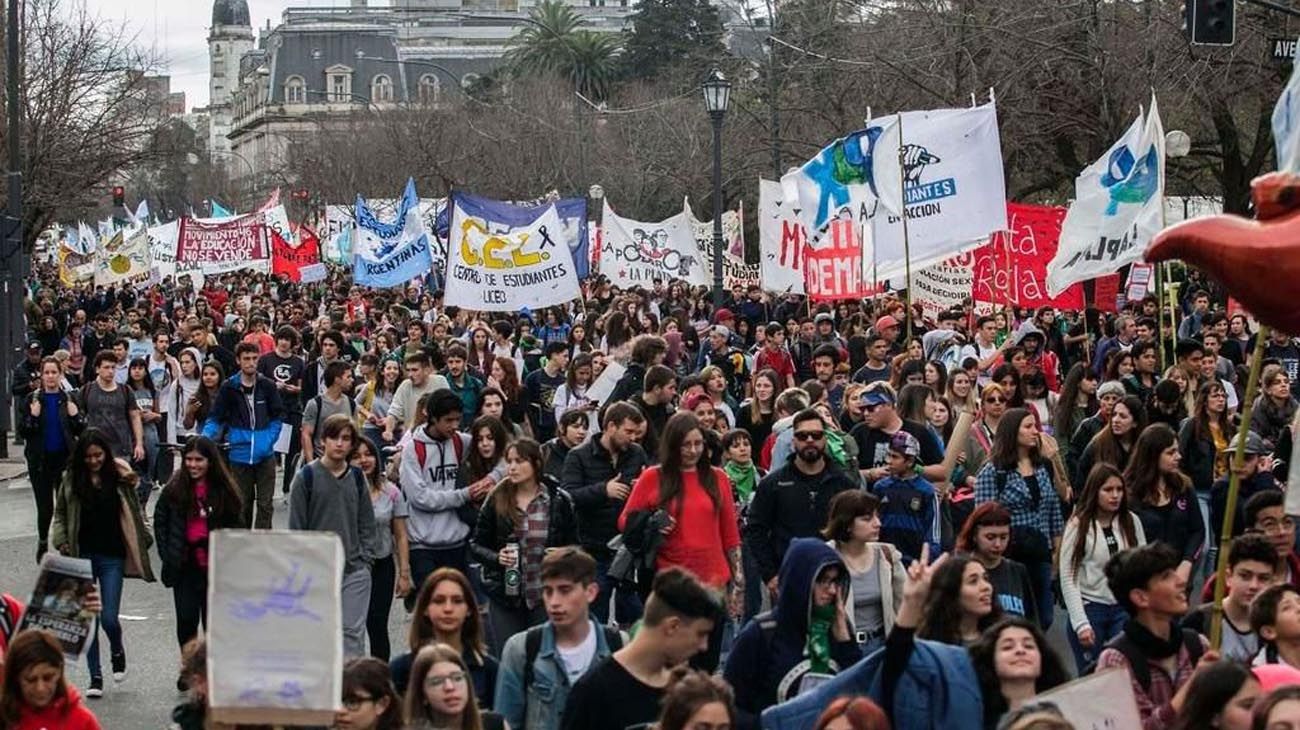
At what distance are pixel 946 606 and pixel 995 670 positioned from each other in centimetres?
65

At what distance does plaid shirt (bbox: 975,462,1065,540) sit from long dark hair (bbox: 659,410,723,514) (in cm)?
150

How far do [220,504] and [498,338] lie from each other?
9.08 m

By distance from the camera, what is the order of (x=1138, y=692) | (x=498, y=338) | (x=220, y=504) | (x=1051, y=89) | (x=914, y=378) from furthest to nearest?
(x=1051, y=89) → (x=498, y=338) → (x=914, y=378) → (x=220, y=504) → (x=1138, y=692)

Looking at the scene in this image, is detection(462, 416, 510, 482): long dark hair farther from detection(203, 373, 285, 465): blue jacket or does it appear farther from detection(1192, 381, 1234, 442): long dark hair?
detection(1192, 381, 1234, 442): long dark hair

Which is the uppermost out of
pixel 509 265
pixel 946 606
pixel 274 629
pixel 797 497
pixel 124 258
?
pixel 124 258

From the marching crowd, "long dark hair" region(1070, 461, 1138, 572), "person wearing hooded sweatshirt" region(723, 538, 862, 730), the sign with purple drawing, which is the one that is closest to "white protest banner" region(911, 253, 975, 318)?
the marching crowd

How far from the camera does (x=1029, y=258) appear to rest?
21.1m

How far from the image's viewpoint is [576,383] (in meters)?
15.7

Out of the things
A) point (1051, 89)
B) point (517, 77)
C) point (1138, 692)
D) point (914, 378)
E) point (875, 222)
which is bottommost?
point (1138, 692)

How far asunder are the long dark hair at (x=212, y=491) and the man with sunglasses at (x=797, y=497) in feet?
8.16

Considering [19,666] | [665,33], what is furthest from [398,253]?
[665,33]

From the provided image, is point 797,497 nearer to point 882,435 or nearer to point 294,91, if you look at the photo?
point 882,435

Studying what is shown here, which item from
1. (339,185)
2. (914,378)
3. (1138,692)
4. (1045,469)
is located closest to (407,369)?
(914,378)

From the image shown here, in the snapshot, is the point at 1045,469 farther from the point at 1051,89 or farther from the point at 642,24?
the point at 642,24
